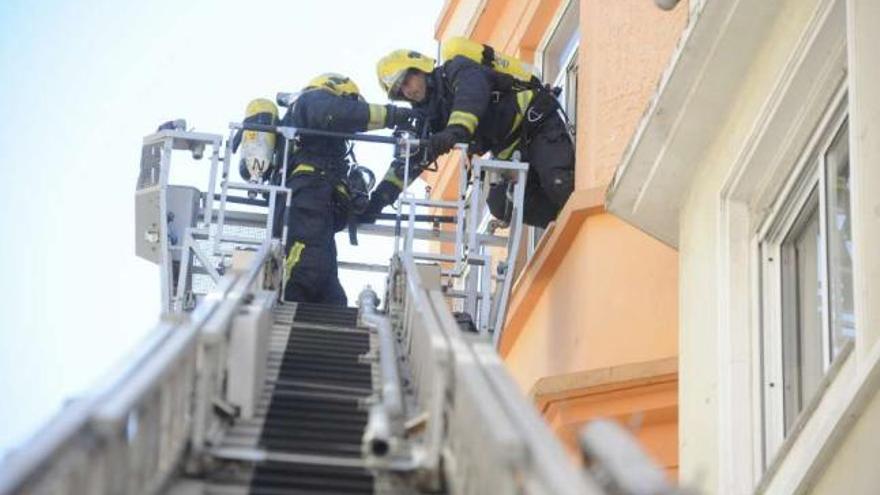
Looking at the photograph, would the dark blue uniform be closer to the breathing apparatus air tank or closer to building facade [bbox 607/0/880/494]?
the breathing apparatus air tank

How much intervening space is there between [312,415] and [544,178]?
7.03 metres

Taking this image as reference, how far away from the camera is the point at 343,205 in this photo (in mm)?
15133

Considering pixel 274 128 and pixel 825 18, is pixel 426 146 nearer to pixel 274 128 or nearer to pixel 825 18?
pixel 274 128

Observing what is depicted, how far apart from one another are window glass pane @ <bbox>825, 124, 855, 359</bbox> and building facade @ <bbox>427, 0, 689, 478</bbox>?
2.90 meters

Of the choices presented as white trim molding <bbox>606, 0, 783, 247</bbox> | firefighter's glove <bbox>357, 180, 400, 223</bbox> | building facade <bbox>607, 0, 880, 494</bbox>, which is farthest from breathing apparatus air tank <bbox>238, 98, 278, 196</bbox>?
building facade <bbox>607, 0, 880, 494</bbox>

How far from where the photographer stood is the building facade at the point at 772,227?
9.07 m

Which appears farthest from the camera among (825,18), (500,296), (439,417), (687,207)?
(500,296)

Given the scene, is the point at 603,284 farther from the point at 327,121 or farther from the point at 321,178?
the point at 327,121

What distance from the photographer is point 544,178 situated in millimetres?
15547

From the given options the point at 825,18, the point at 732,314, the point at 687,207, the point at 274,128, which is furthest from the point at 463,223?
the point at 825,18

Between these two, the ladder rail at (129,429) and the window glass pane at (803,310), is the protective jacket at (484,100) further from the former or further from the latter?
the ladder rail at (129,429)

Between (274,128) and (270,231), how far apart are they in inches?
39.8

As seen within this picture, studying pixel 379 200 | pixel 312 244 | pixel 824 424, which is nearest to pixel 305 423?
pixel 824 424

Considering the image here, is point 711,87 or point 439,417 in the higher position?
point 711,87
